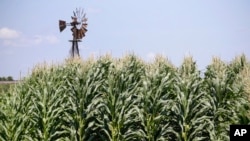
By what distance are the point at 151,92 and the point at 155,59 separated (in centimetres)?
662

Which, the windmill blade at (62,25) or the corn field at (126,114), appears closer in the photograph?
the corn field at (126,114)

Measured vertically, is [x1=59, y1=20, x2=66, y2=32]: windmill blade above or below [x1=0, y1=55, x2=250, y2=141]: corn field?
above

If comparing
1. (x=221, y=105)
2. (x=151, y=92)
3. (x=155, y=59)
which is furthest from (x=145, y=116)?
(x=155, y=59)

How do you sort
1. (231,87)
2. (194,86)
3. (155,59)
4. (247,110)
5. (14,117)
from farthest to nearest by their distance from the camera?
(155,59)
(231,87)
(194,86)
(14,117)
(247,110)

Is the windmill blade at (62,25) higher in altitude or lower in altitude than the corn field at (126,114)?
higher

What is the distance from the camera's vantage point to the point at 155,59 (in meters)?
15.8

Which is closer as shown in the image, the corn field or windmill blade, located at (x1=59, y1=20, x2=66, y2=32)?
the corn field

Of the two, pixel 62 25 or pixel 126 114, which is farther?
pixel 62 25

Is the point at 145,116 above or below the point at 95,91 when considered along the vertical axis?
below

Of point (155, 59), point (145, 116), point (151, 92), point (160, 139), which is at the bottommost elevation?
point (160, 139)

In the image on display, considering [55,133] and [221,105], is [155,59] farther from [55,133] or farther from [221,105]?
[55,133]

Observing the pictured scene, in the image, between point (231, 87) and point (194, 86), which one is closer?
point (194, 86)

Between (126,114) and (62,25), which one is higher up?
(62,25)

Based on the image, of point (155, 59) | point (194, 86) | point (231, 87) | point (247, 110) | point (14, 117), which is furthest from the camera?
point (155, 59)
